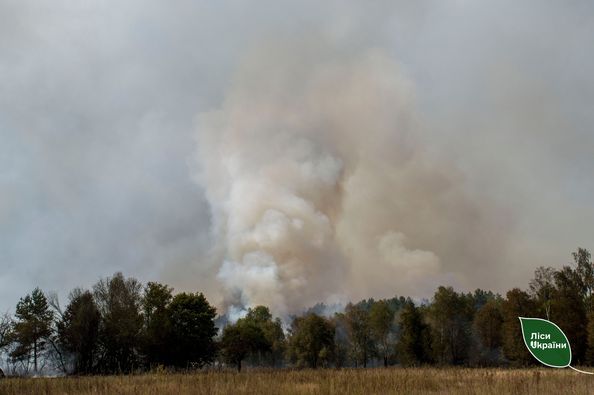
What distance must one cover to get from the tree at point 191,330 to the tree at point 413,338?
31714mm

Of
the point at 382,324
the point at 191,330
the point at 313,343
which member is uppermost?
the point at 191,330

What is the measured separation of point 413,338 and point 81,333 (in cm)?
5010

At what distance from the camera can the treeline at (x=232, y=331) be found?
57656mm

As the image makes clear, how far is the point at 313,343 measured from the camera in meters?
84.7

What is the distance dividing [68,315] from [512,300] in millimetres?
62764

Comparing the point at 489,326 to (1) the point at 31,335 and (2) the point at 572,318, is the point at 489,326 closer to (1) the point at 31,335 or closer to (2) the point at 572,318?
(2) the point at 572,318

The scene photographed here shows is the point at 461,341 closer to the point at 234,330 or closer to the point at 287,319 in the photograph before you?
the point at 234,330

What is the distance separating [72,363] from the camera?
56812mm

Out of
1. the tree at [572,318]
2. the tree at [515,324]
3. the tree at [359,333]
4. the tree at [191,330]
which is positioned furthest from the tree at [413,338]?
the tree at [191,330]

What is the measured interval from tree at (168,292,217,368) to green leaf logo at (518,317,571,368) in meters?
59.3

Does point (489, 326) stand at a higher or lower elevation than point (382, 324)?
lower

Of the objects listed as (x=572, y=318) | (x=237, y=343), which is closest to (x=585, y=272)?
(x=572, y=318)

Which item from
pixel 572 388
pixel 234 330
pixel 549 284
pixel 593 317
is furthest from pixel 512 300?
pixel 572 388

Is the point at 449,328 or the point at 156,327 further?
the point at 449,328
